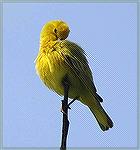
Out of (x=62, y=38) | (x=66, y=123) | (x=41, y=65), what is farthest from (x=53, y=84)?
(x=66, y=123)

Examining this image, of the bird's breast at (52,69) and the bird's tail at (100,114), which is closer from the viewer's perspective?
the bird's breast at (52,69)

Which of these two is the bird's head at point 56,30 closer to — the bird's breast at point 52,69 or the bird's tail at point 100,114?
the bird's breast at point 52,69

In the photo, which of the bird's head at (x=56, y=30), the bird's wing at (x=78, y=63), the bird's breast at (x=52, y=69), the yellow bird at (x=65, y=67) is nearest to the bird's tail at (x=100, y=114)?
the yellow bird at (x=65, y=67)

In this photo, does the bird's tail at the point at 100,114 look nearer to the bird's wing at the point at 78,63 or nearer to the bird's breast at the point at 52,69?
the bird's wing at the point at 78,63

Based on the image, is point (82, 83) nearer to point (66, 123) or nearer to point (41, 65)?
point (41, 65)

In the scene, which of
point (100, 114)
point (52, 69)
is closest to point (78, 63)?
point (52, 69)

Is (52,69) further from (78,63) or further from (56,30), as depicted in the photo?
(56,30)

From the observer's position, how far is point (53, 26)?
5.17m

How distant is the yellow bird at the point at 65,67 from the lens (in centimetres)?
469

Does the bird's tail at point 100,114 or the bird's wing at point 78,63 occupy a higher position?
the bird's wing at point 78,63

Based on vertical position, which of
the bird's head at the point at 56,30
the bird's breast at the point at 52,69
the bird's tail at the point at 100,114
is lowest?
the bird's tail at the point at 100,114

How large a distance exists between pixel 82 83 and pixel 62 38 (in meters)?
0.69

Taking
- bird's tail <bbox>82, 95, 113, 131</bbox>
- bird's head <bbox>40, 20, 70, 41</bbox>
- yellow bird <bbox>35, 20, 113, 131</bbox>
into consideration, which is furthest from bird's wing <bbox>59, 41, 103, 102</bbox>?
bird's tail <bbox>82, 95, 113, 131</bbox>

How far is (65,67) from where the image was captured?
467cm
